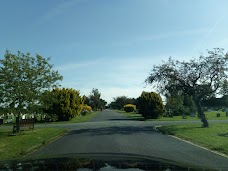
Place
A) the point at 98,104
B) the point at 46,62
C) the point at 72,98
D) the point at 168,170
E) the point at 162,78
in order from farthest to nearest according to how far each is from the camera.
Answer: the point at 98,104 < the point at 72,98 < the point at 162,78 < the point at 46,62 < the point at 168,170

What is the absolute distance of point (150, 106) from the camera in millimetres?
47375

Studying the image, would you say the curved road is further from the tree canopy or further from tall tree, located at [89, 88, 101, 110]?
tall tree, located at [89, 88, 101, 110]

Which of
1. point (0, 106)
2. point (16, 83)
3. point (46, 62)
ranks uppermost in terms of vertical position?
point (46, 62)

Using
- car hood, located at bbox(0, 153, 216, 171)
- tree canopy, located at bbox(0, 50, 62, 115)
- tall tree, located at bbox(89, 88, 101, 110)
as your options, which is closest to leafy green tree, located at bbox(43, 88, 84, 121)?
tree canopy, located at bbox(0, 50, 62, 115)

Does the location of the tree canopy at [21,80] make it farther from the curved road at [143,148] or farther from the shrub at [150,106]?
the shrub at [150,106]

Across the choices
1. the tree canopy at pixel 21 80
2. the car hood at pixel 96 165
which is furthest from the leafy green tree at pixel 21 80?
the car hood at pixel 96 165

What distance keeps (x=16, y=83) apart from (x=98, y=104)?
115 metres

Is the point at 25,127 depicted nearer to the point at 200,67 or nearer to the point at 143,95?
the point at 200,67

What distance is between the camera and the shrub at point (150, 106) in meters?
47.2

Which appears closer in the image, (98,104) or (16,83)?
(16,83)

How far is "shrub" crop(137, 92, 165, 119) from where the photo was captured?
47219 millimetres

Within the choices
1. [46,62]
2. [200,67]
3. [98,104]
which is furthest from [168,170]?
[98,104]

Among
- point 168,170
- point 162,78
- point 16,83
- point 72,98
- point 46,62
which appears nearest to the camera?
point 168,170

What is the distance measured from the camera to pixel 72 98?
1861 inches
